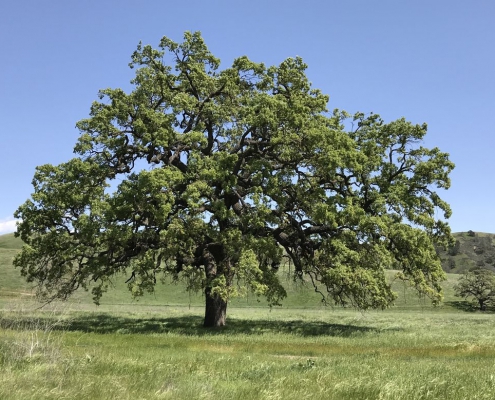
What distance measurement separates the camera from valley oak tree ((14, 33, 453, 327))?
82.5 feet

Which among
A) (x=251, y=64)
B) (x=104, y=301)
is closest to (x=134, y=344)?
(x=251, y=64)

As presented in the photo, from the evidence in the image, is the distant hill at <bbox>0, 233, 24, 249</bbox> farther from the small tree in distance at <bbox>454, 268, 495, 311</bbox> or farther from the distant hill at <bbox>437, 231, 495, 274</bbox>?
the distant hill at <bbox>437, 231, 495, 274</bbox>

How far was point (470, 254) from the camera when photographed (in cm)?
17462

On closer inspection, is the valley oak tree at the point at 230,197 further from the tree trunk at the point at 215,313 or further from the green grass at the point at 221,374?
the green grass at the point at 221,374

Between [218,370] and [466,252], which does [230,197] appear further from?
[466,252]

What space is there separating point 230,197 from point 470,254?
171522 mm

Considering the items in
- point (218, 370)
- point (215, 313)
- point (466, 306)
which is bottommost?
point (466, 306)

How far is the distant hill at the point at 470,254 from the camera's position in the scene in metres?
154

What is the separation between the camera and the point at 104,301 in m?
72.6

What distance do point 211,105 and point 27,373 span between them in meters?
21.3

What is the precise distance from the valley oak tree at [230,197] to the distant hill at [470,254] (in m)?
124

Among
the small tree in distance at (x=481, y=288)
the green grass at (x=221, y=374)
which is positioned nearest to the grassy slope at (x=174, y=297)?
the small tree in distance at (x=481, y=288)

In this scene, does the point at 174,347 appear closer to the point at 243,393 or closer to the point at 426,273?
the point at 243,393

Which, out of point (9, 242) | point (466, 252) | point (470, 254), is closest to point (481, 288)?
point (470, 254)
